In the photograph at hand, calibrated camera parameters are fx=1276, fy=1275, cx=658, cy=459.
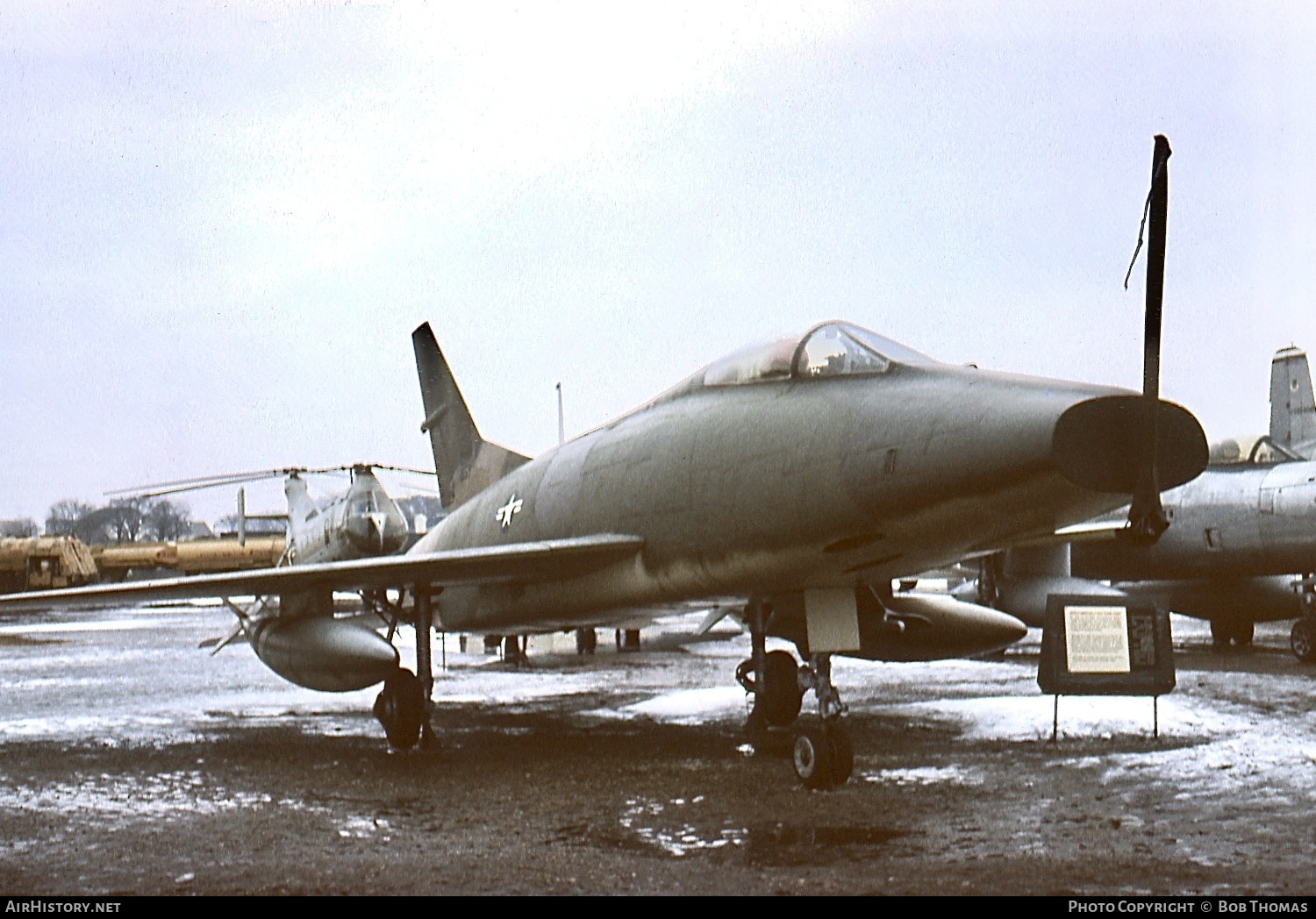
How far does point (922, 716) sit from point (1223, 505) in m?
7.48

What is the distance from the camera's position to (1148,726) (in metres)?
9.57

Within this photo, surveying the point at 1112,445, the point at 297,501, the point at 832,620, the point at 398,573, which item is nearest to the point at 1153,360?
the point at 1112,445

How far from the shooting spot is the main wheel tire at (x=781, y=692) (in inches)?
382

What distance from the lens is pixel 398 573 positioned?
9141mm

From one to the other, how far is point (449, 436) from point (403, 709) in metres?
4.50

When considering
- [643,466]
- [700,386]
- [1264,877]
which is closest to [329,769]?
[643,466]

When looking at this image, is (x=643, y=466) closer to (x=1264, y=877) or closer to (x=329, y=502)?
(x=1264, y=877)

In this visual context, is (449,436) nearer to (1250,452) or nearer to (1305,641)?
(1305,641)

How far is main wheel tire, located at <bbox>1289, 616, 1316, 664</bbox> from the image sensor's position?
15188 millimetres

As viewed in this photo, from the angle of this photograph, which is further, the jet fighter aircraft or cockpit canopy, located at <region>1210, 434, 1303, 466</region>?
cockpit canopy, located at <region>1210, 434, 1303, 466</region>

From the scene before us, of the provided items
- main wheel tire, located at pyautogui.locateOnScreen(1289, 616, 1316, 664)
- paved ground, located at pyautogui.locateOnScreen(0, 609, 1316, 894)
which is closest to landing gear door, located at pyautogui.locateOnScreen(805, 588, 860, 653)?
paved ground, located at pyautogui.locateOnScreen(0, 609, 1316, 894)

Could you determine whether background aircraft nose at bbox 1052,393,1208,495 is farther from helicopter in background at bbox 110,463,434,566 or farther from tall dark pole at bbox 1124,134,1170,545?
helicopter in background at bbox 110,463,434,566

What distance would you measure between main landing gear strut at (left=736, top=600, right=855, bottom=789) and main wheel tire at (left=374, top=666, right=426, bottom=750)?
2493mm

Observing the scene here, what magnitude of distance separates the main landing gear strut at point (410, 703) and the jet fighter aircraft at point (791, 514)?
2 cm
